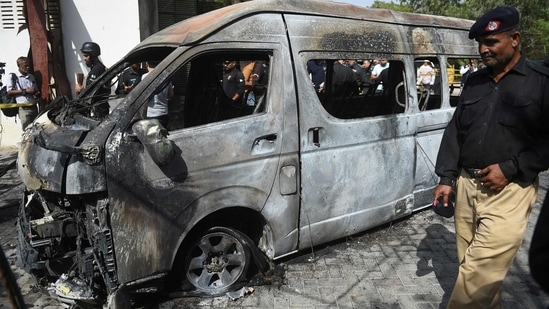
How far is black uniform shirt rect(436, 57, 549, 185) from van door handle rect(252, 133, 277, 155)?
1.40m

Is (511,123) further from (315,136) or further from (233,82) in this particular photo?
(233,82)

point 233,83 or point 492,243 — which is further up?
point 233,83

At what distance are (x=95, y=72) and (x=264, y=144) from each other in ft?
14.2

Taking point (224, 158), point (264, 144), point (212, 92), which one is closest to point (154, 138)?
point (224, 158)

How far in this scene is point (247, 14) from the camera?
344 centimetres

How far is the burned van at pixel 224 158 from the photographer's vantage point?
2.97 metres

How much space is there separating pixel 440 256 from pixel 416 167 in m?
0.94

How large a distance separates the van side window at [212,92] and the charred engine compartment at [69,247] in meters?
1.18

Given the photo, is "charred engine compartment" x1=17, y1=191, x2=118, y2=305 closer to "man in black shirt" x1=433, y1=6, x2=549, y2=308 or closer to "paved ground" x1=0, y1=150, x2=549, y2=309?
"paved ground" x1=0, y1=150, x2=549, y2=309

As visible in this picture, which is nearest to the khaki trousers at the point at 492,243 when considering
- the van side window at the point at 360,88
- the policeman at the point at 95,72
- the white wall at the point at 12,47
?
the van side window at the point at 360,88

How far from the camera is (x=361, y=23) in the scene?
13.6 feet

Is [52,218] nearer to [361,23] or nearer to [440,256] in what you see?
[361,23]

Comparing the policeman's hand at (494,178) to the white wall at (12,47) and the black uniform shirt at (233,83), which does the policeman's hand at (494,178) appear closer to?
the black uniform shirt at (233,83)

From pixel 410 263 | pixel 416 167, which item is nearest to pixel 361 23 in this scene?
pixel 416 167
